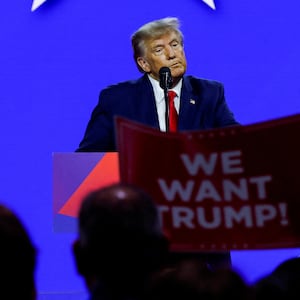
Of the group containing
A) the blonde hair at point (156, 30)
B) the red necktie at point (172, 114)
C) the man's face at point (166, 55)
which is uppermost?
the blonde hair at point (156, 30)

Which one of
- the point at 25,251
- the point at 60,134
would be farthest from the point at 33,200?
the point at 25,251

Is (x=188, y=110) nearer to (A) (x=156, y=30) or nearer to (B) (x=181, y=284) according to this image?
(A) (x=156, y=30)

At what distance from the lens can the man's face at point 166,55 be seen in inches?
138

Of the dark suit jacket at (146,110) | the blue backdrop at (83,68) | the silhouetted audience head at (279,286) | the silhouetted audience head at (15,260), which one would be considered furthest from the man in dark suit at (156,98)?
the silhouetted audience head at (15,260)

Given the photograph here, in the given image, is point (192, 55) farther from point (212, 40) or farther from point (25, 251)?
point (25, 251)

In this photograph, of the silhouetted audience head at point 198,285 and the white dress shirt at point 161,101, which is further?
A: the white dress shirt at point 161,101

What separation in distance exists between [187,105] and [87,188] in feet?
2.44

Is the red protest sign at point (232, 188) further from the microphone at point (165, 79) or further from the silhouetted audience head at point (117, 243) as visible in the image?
the microphone at point (165, 79)

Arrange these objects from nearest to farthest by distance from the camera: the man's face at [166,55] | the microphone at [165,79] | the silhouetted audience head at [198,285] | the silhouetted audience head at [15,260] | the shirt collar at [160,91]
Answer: the silhouetted audience head at [198,285]
the silhouetted audience head at [15,260]
the microphone at [165,79]
the shirt collar at [160,91]
the man's face at [166,55]

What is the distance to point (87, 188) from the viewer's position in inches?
106

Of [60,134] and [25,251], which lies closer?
[25,251]

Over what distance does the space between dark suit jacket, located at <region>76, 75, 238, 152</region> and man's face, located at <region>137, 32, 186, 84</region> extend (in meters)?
0.06

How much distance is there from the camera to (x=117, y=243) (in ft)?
4.87

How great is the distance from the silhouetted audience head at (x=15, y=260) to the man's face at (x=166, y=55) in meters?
2.06
